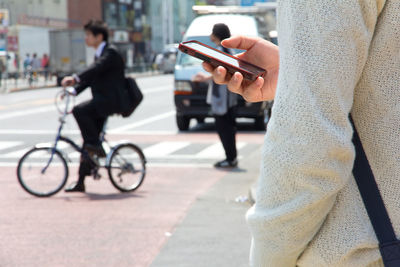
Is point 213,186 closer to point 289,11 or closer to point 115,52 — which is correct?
point 115,52

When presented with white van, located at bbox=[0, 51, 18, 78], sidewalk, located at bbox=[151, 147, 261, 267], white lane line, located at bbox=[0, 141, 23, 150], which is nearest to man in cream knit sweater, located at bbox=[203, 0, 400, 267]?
sidewalk, located at bbox=[151, 147, 261, 267]

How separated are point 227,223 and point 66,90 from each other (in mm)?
2537

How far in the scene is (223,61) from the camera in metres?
1.77

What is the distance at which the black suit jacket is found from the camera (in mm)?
8117

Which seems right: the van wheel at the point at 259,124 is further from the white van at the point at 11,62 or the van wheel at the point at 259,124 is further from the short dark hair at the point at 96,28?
the white van at the point at 11,62

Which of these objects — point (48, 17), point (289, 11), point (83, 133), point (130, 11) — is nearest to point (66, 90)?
point (83, 133)

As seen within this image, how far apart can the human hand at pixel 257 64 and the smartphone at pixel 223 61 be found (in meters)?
0.03

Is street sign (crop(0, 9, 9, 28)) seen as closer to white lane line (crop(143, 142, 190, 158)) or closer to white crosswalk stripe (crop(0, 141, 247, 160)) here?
white crosswalk stripe (crop(0, 141, 247, 160))

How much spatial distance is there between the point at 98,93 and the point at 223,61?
6562 millimetres

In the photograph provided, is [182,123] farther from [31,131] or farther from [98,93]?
[98,93]

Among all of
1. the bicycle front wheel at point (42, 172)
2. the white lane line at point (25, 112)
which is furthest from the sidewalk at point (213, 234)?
the white lane line at point (25, 112)

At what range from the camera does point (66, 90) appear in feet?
26.6

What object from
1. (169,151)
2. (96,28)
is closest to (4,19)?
(169,151)

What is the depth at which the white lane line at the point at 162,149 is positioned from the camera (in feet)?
40.6
